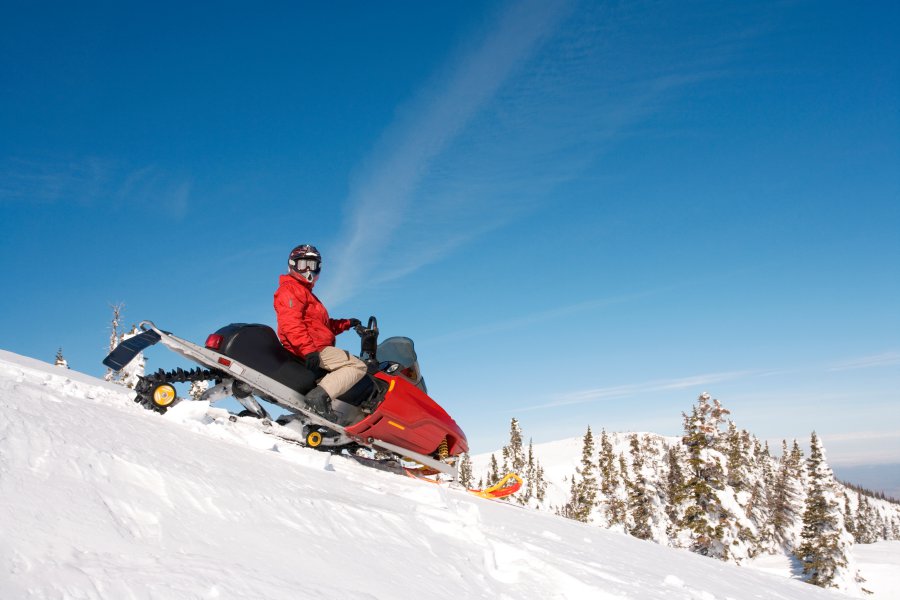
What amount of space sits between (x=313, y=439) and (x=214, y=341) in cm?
177

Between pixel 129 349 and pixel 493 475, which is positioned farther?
pixel 493 475

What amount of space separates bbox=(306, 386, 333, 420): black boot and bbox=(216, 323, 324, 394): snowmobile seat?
0.17 meters

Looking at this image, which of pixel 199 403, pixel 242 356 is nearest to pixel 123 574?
pixel 199 403

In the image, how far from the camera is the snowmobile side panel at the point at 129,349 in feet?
19.7

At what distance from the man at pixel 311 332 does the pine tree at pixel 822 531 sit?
3699cm

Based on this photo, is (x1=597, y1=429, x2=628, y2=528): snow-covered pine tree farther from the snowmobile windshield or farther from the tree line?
the snowmobile windshield

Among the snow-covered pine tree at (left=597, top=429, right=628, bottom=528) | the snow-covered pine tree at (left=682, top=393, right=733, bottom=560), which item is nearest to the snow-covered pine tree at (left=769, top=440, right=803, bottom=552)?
the snow-covered pine tree at (left=597, top=429, right=628, bottom=528)

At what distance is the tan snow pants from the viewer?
23.3 feet

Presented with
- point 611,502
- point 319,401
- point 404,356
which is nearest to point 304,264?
point 319,401

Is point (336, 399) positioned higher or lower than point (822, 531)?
higher

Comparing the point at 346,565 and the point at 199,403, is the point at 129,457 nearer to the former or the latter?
the point at 346,565

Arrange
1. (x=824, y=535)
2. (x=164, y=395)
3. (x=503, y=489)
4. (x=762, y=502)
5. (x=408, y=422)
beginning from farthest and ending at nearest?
(x=762, y=502) < (x=824, y=535) < (x=503, y=489) < (x=408, y=422) < (x=164, y=395)

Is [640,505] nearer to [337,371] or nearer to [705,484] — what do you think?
[705,484]

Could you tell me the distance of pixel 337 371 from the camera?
718 cm
